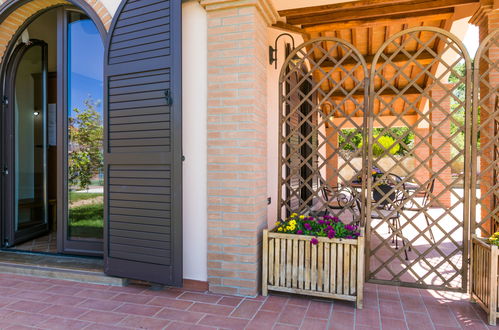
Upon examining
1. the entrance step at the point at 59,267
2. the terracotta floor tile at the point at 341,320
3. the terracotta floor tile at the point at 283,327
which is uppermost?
the entrance step at the point at 59,267

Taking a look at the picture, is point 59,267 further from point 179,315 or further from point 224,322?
point 224,322

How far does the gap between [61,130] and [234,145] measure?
7.07 feet

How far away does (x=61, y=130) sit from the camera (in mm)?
3697

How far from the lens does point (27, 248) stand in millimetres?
4039

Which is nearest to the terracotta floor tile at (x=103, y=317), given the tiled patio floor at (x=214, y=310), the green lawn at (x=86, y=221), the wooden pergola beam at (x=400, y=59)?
the tiled patio floor at (x=214, y=310)

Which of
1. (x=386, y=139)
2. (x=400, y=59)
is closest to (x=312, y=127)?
(x=400, y=59)

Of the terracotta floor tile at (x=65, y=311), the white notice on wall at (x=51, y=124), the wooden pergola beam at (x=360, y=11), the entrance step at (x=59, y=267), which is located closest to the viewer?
the terracotta floor tile at (x=65, y=311)

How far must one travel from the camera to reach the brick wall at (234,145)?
280 centimetres

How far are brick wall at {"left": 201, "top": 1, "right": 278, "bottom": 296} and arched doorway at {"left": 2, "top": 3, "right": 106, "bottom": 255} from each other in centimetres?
129

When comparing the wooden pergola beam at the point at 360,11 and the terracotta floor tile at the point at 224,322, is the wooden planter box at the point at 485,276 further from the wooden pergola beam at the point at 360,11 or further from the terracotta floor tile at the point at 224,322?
the wooden pergola beam at the point at 360,11

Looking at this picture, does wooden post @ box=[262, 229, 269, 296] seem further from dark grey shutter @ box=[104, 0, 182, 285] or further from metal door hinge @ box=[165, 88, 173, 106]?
metal door hinge @ box=[165, 88, 173, 106]

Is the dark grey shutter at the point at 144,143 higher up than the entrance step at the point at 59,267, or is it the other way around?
the dark grey shutter at the point at 144,143

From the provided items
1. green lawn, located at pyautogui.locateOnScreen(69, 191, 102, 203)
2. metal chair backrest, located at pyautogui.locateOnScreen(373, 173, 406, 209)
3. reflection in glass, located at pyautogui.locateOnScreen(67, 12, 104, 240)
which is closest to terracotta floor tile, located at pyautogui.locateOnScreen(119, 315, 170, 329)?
reflection in glass, located at pyautogui.locateOnScreen(67, 12, 104, 240)

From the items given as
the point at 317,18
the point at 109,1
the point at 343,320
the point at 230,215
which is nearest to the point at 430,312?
the point at 343,320
